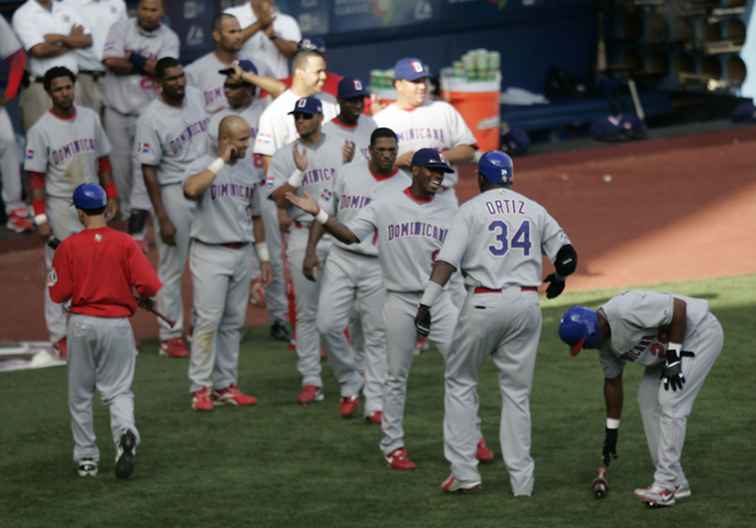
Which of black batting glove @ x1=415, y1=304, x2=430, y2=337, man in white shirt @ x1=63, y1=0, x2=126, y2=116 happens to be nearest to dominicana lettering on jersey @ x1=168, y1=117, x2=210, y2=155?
man in white shirt @ x1=63, y1=0, x2=126, y2=116

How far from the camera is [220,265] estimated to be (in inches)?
421

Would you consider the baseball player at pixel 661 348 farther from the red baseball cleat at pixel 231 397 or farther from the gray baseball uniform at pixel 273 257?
the gray baseball uniform at pixel 273 257

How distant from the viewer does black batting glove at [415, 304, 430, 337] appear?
8.73 metres

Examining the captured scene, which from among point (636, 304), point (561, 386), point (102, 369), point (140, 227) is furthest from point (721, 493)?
point (140, 227)

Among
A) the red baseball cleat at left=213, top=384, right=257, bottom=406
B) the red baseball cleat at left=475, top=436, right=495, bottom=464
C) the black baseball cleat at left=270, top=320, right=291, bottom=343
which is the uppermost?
the red baseball cleat at left=475, top=436, right=495, bottom=464

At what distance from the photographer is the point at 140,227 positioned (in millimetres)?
13078

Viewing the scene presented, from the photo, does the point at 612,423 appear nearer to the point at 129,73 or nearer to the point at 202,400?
the point at 202,400

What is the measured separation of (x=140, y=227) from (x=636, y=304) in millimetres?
5586

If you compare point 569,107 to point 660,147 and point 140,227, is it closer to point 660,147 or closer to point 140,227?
point 660,147

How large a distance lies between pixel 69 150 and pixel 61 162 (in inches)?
4.3

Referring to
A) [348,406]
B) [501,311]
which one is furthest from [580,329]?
[348,406]

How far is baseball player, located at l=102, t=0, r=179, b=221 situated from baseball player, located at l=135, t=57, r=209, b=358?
4.52ft

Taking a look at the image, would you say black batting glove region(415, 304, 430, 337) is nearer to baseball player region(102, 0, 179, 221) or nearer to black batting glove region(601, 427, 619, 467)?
black batting glove region(601, 427, 619, 467)

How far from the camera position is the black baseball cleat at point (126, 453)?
9.29 metres
